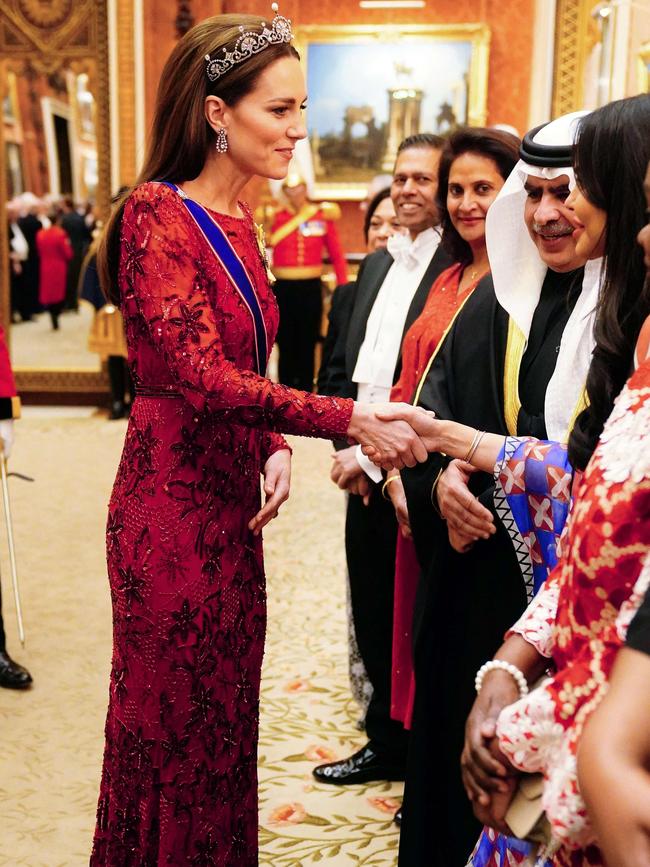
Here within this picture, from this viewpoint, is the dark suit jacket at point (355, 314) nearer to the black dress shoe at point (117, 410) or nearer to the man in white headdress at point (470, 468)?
the man in white headdress at point (470, 468)

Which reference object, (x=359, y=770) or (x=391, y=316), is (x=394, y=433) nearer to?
(x=391, y=316)

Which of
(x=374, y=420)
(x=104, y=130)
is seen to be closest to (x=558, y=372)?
(x=374, y=420)

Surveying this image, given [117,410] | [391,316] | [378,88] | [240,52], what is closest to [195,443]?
[240,52]

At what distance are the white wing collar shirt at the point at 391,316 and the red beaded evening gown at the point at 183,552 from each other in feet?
3.91

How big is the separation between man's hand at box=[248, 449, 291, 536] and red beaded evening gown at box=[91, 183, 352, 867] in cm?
4

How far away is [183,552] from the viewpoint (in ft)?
6.95

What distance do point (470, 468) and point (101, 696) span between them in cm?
229

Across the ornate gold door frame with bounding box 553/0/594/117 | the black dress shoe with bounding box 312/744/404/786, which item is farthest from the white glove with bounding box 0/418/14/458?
the ornate gold door frame with bounding box 553/0/594/117

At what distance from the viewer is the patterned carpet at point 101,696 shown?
10.2 feet

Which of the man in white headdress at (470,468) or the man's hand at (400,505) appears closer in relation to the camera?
the man in white headdress at (470,468)

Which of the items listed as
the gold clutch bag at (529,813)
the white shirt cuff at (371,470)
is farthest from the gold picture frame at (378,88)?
Answer: the gold clutch bag at (529,813)

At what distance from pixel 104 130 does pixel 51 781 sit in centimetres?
779

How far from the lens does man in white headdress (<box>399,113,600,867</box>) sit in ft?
7.55

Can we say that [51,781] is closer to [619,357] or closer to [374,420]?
[374,420]
